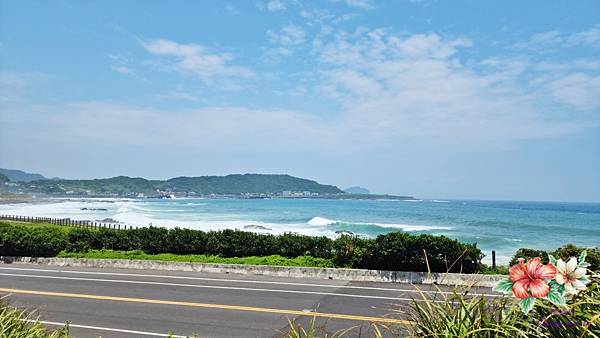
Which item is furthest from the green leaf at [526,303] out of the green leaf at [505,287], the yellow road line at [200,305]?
the yellow road line at [200,305]

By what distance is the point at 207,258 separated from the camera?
19125 millimetres

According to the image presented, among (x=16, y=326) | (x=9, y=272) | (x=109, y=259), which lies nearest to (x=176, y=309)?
(x=16, y=326)

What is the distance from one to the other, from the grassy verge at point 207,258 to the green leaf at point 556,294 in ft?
48.4

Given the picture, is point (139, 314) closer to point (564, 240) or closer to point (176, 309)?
point (176, 309)

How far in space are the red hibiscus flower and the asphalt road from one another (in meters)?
5.39

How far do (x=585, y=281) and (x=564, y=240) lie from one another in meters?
56.6

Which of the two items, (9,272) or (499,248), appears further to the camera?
(499,248)

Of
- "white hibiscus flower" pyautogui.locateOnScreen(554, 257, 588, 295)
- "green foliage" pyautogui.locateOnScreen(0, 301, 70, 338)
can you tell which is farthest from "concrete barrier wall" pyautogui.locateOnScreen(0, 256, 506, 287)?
"white hibiscus flower" pyautogui.locateOnScreen(554, 257, 588, 295)

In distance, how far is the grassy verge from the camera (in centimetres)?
1750

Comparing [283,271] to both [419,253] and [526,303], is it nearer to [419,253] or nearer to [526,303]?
[419,253]

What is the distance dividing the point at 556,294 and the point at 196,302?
11.0 m

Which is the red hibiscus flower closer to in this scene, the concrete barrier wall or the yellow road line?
the yellow road line

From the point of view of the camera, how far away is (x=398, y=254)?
1591 cm

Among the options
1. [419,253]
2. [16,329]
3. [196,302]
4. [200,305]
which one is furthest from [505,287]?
[419,253]
